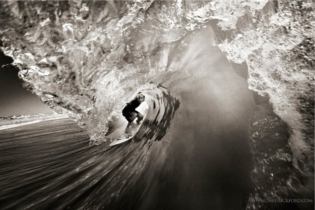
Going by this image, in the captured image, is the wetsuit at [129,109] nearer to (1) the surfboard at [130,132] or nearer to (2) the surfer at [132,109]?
(2) the surfer at [132,109]

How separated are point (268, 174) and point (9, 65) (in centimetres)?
330

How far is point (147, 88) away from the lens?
3.38 meters

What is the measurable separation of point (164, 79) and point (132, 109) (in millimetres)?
1280

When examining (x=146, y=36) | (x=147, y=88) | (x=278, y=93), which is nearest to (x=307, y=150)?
(x=278, y=93)

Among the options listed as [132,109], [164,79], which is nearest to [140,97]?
[132,109]

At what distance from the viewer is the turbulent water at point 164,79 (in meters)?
1.62

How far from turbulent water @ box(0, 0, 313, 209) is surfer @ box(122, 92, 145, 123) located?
444 millimetres

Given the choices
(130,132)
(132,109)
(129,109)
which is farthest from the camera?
(130,132)

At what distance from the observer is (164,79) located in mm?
3041

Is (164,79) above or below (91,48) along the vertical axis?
below

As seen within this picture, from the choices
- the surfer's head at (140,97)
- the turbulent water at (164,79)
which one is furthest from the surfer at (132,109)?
the turbulent water at (164,79)

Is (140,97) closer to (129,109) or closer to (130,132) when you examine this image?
(129,109)

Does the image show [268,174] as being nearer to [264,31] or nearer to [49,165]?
[264,31]

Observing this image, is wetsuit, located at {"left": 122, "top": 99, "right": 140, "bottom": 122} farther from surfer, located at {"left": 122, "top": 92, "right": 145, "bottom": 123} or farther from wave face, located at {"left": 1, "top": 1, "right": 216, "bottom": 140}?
wave face, located at {"left": 1, "top": 1, "right": 216, "bottom": 140}
